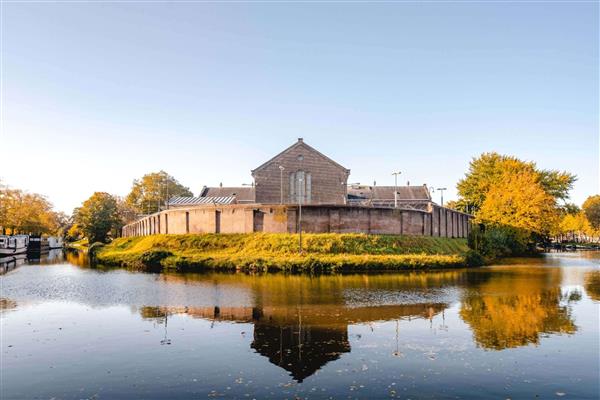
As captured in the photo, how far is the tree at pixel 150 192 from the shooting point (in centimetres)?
10231

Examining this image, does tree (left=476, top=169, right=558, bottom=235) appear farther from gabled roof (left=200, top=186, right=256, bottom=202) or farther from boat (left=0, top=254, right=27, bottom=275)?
boat (left=0, top=254, right=27, bottom=275)

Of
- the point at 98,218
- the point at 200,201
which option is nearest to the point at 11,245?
the point at 98,218

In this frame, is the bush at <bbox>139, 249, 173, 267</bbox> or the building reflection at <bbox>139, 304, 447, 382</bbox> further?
the bush at <bbox>139, 249, 173, 267</bbox>

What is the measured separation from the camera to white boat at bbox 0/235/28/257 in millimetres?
65750

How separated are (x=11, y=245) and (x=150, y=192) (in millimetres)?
36877

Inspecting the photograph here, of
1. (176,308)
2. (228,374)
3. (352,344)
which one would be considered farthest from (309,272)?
(228,374)

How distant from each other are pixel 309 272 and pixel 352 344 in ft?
76.5

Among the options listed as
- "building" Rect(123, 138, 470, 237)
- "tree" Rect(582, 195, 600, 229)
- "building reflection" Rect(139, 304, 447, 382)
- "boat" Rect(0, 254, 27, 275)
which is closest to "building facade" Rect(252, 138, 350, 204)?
"building" Rect(123, 138, 470, 237)

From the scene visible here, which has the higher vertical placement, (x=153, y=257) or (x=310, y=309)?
(x=153, y=257)

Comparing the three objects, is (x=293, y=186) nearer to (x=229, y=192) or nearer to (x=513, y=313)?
(x=229, y=192)

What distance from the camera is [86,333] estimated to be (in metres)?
15.8

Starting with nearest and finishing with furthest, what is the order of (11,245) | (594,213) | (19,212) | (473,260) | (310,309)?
(310,309) < (473,260) < (11,245) < (19,212) < (594,213)

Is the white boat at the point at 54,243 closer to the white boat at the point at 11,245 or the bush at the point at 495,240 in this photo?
the white boat at the point at 11,245

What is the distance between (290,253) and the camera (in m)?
42.1
